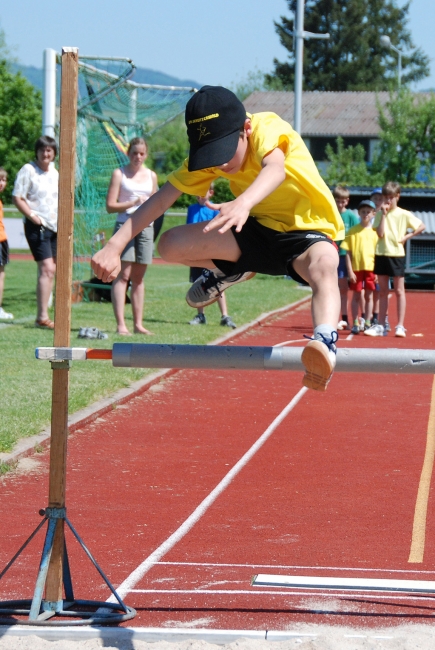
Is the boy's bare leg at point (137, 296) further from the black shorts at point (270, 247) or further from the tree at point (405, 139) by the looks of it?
the tree at point (405, 139)

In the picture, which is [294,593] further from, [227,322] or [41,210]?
[227,322]

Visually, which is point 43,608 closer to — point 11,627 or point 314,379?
point 11,627

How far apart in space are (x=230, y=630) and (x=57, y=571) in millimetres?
840

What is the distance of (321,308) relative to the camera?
423 centimetres

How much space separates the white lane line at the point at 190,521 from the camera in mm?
4613

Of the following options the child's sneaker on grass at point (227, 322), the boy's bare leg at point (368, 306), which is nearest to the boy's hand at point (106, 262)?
the child's sneaker on grass at point (227, 322)

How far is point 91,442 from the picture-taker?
7359 mm

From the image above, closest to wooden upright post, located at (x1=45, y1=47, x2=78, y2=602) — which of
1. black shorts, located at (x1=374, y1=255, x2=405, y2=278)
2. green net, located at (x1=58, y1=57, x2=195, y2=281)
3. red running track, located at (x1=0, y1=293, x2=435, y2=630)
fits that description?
red running track, located at (x1=0, y1=293, x2=435, y2=630)

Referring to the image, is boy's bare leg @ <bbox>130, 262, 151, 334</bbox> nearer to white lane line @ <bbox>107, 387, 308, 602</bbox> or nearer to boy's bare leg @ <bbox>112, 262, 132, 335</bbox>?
boy's bare leg @ <bbox>112, 262, 132, 335</bbox>

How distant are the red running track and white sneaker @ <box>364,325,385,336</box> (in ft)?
13.1

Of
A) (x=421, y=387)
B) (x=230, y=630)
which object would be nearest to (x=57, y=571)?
(x=230, y=630)

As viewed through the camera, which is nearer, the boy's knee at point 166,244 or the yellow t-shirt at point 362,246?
the boy's knee at point 166,244

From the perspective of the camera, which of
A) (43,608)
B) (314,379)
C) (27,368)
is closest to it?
(314,379)

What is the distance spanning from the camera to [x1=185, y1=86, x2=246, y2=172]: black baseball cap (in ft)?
14.2
